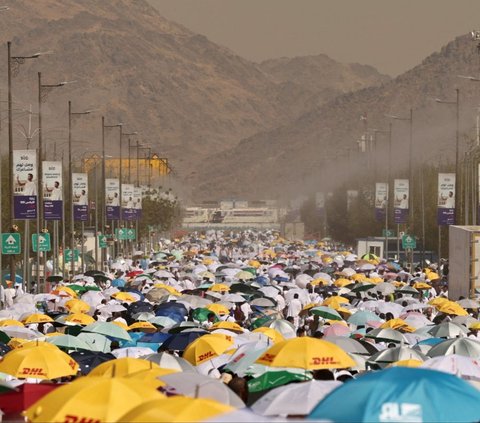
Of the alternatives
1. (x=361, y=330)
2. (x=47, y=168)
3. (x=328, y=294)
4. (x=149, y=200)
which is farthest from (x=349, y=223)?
(x=361, y=330)

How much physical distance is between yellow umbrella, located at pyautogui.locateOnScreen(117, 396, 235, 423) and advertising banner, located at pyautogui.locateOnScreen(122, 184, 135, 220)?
78.1 metres

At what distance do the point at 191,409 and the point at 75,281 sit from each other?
40.7 m

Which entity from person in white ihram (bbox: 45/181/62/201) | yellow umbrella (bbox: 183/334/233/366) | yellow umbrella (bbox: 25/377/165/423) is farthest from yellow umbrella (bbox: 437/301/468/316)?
person in white ihram (bbox: 45/181/62/201)

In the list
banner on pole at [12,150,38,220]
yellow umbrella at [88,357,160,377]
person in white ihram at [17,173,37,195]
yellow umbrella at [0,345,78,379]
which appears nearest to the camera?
yellow umbrella at [88,357,160,377]

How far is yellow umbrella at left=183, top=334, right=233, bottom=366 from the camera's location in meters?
22.1

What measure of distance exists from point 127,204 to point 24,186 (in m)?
42.1

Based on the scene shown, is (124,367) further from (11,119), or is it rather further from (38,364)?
(11,119)

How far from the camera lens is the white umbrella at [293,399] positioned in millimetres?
13828

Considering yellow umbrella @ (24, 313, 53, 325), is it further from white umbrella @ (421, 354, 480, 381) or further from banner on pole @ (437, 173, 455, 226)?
banner on pole @ (437, 173, 455, 226)

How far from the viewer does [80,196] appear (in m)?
66.7

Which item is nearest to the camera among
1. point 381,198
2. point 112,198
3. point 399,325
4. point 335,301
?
point 399,325

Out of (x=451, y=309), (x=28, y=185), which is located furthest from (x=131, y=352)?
(x=28, y=185)

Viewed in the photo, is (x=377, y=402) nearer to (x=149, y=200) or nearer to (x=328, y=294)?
(x=328, y=294)

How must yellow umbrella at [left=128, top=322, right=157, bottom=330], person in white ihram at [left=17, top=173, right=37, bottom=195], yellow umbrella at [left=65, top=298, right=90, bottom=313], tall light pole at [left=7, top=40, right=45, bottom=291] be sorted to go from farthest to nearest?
tall light pole at [left=7, top=40, right=45, bottom=291] < person in white ihram at [left=17, top=173, right=37, bottom=195] < yellow umbrella at [left=65, top=298, right=90, bottom=313] < yellow umbrella at [left=128, top=322, right=157, bottom=330]
